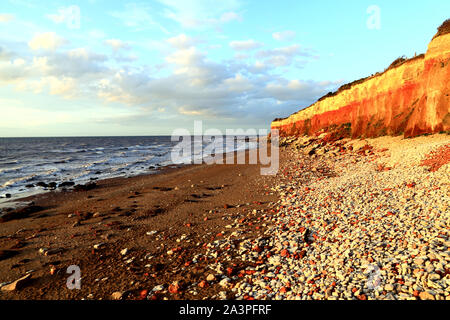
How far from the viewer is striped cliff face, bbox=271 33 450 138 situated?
19.4m

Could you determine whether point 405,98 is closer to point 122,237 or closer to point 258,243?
point 258,243

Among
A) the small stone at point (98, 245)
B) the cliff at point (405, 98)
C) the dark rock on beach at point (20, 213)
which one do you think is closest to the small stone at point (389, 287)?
the small stone at point (98, 245)

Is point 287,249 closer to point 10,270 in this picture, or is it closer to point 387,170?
point 10,270

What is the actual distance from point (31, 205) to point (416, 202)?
2486 cm

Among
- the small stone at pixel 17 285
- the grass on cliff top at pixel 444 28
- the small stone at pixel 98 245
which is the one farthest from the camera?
the grass on cliff top at pixel 444 28

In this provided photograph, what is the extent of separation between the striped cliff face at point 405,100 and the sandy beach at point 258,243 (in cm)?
807

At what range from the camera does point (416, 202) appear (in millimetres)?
8641

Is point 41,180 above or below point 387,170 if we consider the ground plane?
below

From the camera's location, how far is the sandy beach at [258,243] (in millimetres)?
5480

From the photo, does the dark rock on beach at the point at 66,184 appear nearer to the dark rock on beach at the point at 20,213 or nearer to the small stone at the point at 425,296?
the dark rock on beach at the point at 20,213

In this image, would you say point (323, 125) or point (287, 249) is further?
point (323, 125)

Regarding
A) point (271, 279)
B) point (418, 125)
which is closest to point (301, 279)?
point (271, 279)

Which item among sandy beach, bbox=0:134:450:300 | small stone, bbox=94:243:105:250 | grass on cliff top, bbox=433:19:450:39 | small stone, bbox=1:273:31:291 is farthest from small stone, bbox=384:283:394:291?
grass on cliff top, bbox=433:19:450:39
